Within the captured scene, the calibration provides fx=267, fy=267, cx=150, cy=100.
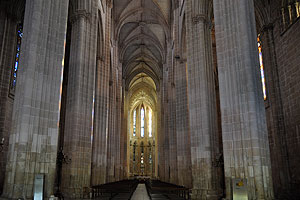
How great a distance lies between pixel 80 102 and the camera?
13.5 metres

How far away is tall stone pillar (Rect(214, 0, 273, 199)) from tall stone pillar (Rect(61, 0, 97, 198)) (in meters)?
7.07

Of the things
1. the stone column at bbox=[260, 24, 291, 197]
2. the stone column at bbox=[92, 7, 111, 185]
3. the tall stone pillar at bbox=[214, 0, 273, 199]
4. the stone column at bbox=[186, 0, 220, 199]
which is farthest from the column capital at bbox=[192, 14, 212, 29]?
the stone column at bbox=[92, 7, 111, 185]

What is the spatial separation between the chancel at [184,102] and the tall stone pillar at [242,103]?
0.12 feet

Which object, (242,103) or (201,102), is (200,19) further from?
(242,103)

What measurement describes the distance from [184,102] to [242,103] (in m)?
10.4

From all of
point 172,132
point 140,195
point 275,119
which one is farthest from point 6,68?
point 275,119

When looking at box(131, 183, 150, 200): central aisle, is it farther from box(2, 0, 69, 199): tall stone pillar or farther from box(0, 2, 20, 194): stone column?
box(0, 2, 20, 194): stone column

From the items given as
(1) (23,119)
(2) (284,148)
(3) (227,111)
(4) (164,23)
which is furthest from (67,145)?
(4) (164,23)

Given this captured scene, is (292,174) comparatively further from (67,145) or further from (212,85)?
(67,145)

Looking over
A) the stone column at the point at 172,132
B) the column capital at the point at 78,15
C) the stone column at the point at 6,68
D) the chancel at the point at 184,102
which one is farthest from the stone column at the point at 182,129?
the stone column at the point at 6,68

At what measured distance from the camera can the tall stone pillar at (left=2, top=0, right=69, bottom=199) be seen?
28.0ft

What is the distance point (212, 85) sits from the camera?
14.1m

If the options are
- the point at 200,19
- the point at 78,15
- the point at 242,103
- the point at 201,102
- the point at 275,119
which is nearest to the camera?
the point at 242,103

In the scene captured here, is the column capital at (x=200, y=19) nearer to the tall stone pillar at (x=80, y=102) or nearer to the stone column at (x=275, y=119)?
the stone column at (x=275, y=119)
